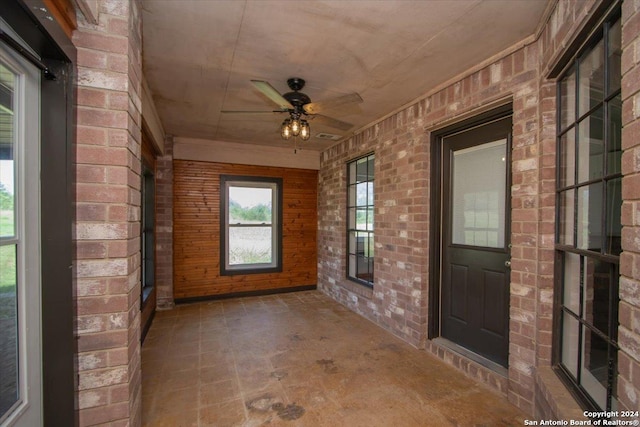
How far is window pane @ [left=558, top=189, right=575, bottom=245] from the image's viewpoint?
5.81ft

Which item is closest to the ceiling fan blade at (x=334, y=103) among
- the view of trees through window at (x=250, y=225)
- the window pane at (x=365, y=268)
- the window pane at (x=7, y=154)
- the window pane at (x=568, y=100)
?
the window pane at (x=568, y=100)

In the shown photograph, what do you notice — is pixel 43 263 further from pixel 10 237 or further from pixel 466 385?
pixel 466 385

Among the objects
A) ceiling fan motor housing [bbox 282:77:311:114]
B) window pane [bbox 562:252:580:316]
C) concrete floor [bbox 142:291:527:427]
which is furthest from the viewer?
ceiling fan motor housing [bbox 282:77:311:114]

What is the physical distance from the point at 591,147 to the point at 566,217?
0.45 metres

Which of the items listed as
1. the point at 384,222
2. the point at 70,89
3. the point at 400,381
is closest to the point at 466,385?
the point at 400,381

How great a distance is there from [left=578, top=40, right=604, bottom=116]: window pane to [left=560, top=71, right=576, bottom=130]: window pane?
0.10m

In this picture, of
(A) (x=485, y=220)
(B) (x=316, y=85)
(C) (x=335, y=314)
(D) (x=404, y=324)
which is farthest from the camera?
(C) (x=335, y=314)

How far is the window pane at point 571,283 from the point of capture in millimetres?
1731

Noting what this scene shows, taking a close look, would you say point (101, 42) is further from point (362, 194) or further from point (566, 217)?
point (362, 194)

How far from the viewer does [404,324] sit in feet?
10.6

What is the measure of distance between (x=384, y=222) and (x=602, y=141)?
2290 mm

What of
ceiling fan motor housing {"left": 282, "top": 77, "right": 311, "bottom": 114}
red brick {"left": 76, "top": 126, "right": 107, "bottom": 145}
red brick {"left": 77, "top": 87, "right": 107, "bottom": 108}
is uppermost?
ceiling fan motor housing {"left": 282, "top": 77, "right": 311, "bottom": 114}

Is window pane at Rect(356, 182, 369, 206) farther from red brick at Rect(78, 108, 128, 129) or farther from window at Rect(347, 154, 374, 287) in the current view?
red brick at Rect(78, 108, 128, 129)

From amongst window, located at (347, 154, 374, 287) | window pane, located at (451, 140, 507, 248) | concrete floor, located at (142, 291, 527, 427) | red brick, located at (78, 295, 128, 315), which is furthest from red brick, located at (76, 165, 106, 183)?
window, located at (347, 154, 374, 287)
